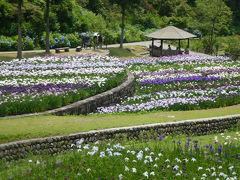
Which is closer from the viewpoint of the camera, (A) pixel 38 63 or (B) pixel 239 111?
(B) pixel 239 111

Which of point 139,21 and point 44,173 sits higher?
point 139,21

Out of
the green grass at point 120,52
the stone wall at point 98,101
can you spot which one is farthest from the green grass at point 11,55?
the stone wall at point 98,101

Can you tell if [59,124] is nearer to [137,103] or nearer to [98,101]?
[98,101]

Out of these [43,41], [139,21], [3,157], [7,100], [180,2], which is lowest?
[3,157]

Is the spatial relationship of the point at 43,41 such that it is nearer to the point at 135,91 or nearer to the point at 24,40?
the point at 24,40

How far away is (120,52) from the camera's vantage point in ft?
115

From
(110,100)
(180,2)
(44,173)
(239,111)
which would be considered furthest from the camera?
(180,2)

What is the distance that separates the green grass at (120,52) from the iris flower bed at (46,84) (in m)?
11.9

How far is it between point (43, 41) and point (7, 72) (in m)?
15.8

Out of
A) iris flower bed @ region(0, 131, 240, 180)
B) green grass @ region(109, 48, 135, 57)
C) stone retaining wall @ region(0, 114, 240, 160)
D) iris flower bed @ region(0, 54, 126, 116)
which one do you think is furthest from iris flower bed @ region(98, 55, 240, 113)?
green grass @ region(109, 48, 135, 57)

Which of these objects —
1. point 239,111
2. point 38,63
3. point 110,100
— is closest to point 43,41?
point 38,63

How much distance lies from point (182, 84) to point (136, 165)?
12069 millimetres

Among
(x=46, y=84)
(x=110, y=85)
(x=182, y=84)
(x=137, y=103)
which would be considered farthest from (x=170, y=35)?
(x=46, y=84)

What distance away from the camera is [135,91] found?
61.4 ft
